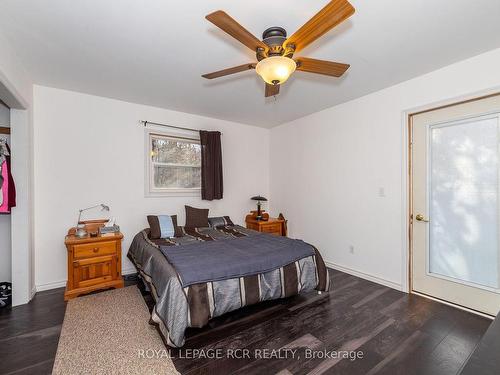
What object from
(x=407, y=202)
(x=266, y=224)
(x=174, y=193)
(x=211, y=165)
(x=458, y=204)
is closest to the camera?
(x=458, y=204)

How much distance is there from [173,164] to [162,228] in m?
1.16

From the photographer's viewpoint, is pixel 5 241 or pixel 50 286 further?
pixel 50 286

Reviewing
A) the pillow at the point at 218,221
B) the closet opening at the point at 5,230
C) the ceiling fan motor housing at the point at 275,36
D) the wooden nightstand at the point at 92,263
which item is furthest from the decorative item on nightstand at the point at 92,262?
the ceiling fan motor housing at the point at 275,36

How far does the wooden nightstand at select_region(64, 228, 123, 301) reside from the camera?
2753mm

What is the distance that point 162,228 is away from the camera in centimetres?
334

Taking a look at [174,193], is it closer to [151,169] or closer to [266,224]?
[151,169]

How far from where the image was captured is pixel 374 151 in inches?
130

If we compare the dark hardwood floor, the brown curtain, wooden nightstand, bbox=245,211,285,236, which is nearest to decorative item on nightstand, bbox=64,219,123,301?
the dark hardwood floor

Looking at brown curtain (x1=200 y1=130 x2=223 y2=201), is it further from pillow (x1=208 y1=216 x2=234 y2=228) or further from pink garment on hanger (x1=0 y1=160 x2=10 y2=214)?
pink garment on hanger (x1=0 y1=160 x2=10 y2=214)

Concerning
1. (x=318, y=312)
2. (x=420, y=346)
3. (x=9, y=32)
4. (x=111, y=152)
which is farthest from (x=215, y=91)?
(x=420, y=346)

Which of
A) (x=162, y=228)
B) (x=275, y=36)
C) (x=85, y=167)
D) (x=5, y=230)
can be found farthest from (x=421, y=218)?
(x=5, y=230)

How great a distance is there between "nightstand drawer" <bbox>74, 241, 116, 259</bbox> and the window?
1058mm

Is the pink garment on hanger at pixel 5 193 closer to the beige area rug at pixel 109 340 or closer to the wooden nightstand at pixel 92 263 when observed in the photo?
the wooden nightstand at pixel 92 263

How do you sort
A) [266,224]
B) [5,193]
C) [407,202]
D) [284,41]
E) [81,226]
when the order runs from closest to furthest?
[284,41] < [5,193] < [407,202] < [81,226] < [266,224]
